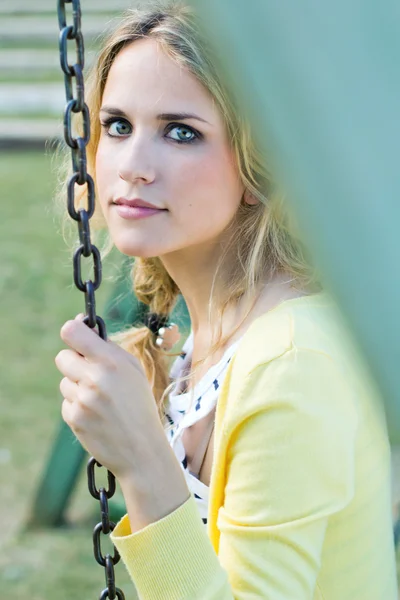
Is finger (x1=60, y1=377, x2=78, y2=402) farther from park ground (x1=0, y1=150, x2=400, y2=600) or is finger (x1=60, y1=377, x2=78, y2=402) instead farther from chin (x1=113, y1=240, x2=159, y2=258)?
park ground (x1=0, y1=150, x2=400, y2=600)

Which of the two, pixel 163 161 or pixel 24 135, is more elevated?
pixel 163 161

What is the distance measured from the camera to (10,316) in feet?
18.3

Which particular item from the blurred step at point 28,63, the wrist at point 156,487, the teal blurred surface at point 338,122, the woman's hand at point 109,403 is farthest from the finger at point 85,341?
the blurred step at point 28,63

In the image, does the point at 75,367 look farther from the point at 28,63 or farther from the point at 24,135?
the point at 28,63

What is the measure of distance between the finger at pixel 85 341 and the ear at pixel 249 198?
486mm

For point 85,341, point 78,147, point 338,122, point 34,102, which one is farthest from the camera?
point 34,102

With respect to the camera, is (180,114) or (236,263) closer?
(180,114)

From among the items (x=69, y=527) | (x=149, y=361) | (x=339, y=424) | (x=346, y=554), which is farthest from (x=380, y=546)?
(x=69, y=527)

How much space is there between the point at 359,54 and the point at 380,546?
1.27 m

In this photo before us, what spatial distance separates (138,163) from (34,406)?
2.85 meters

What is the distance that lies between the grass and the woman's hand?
1.06 m

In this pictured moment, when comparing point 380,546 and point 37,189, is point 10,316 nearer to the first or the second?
point 37,189

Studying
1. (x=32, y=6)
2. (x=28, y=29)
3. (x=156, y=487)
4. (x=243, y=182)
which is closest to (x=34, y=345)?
(x=243, y=182)

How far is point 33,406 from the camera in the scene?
4.20 m
